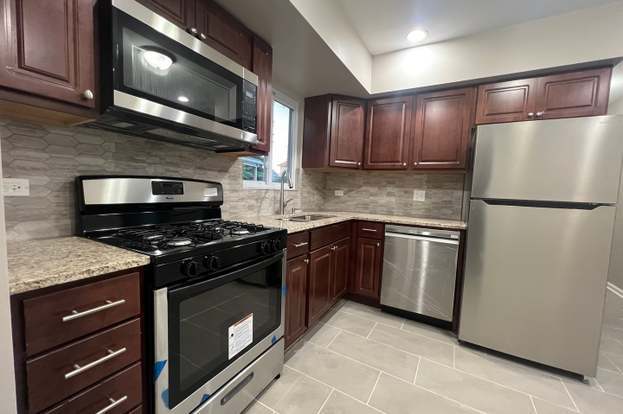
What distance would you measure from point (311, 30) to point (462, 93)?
159 cm

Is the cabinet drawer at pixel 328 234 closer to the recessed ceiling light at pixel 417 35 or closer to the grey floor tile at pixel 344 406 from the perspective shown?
the grey floor tile at pixel 344 406

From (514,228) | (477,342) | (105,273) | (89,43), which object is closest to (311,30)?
(89,43)

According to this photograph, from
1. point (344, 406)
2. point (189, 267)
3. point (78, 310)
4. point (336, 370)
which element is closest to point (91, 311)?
point (78, 310)

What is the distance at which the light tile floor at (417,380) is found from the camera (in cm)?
147

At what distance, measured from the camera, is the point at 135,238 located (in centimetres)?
118

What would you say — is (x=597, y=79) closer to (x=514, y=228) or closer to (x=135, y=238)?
(x=514, y=228)

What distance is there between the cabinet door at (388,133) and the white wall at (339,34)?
0.94ft

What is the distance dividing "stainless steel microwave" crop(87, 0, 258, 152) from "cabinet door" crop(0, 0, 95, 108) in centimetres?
5

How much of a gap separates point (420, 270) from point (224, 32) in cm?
232

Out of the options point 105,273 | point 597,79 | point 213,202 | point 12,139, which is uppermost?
point 597,79

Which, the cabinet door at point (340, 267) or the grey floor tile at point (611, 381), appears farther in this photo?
the cabinet door at point (340, 267)

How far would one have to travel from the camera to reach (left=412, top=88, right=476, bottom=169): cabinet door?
2381 mm

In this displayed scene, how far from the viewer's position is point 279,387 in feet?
5.16

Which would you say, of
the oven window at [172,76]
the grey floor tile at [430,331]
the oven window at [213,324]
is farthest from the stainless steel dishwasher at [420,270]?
the oven window at [172,76]
